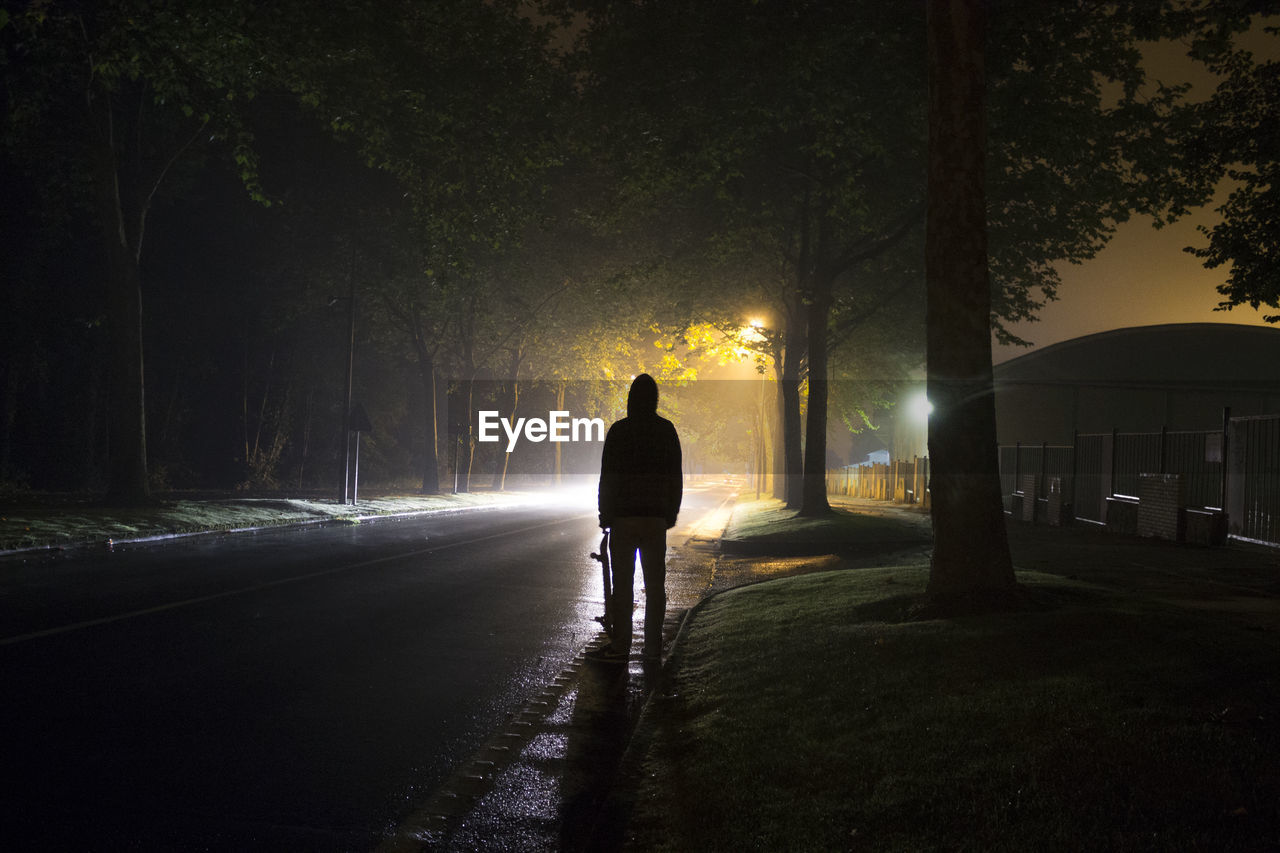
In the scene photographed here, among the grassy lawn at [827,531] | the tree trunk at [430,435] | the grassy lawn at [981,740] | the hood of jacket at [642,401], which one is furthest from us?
the tree trunk at [430,435]

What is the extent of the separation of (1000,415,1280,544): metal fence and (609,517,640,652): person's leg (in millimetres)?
13395

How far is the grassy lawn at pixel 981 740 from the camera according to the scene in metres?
3.76

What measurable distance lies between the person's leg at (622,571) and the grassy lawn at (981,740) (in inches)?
22.5

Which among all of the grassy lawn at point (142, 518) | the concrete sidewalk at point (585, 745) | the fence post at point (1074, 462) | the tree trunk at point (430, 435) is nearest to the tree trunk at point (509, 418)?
the tree trunk at point (430, 435)

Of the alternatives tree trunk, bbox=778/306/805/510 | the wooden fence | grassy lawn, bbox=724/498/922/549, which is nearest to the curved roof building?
the wooden fence

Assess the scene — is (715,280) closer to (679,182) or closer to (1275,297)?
(679,182)

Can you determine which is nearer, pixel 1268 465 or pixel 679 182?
pixel 1268 465

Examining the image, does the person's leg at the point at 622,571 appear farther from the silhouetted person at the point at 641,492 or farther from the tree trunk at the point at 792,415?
the tree trunk at the point at 792,415

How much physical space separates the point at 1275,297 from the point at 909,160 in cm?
1005

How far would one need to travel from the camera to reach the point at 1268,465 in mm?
16578

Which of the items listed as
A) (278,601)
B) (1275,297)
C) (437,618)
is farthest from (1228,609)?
(278,601)

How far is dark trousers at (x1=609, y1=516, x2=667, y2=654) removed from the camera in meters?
7.66

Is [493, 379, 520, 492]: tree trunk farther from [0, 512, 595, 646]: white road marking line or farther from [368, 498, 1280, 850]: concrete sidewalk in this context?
[368, 498, 1280, 850]: concrete sidewalk

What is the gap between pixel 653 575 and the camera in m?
7.77
